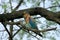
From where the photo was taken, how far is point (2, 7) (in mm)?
5508

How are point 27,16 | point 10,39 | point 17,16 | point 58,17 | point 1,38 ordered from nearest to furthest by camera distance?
point 27,16 < point 58,17 < point 17,16 < point 10,39 < point 1,38

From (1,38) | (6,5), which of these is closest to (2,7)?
(6,5)

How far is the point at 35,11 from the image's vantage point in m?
3.42

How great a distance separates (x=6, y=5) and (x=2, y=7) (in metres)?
0.17

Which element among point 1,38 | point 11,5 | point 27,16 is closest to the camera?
point 27,16

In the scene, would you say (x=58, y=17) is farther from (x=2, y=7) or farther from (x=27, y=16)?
(x=2, y=7)

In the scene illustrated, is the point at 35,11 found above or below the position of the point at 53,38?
above

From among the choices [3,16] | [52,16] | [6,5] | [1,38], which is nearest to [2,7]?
[6,5]

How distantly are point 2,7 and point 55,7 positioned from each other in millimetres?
1334

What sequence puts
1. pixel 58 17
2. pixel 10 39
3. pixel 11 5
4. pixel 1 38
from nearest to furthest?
1. pixel 58 17
2. pixel 10 39
3. pixel 1 38
4. pixel 11 5

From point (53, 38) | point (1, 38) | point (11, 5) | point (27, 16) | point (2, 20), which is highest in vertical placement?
point (27, 16)

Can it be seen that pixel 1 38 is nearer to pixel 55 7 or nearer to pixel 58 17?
pixel 55 7

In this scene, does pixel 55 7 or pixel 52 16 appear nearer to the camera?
pixel 52 16

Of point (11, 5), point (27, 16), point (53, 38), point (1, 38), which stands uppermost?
point (27, 16)
